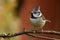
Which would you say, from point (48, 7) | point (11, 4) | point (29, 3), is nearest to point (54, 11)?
point (48, 7)

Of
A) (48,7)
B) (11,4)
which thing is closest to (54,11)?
(48,7)

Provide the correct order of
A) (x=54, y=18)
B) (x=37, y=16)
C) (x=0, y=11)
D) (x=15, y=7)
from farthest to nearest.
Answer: (x=15, y=7), (x=0, y=11), (x=54, y=18), (x=37, y=16)

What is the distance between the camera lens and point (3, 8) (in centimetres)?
323

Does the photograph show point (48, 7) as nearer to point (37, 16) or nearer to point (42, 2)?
point (42, 2)

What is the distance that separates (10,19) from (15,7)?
21cm

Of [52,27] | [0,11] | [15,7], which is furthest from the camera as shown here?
[15,7]

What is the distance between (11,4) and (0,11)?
0.65ft

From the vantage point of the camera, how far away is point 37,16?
2.11m

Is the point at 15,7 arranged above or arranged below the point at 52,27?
above

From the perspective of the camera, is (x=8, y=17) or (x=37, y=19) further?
(x=8, y=17)

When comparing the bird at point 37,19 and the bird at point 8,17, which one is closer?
the bird at point 37,19

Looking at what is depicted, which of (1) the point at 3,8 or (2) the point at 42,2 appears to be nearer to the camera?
(2) the point at 42,2

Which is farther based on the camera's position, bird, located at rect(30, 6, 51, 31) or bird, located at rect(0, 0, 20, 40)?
bird, located at rect(0, 0, 20, 40)

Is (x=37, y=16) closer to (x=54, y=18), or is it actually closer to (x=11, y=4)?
(x=54, y=18)
